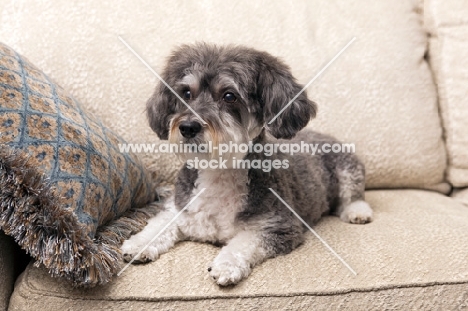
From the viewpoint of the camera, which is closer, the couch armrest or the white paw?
the couch armrest

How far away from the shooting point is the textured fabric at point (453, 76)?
2170mm

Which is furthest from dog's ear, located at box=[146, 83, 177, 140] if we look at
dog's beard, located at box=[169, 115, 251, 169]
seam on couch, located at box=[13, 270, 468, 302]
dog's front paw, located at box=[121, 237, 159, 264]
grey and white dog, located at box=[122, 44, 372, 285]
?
seam on couch, located at box=[13, 270, 468, 302]

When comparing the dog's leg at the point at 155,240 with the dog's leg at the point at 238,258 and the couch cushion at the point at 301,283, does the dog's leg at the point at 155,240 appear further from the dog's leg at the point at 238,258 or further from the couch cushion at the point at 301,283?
the dog's leg at the point at 238,258

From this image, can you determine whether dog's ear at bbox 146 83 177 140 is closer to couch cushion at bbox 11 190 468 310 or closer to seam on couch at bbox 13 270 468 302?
couch cushion at bbox 11 190 468 310

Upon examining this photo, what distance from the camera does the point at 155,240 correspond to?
1.54 m

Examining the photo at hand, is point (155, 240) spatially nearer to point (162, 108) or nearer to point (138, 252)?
point (138, 252)

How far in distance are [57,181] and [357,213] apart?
45.2 inches

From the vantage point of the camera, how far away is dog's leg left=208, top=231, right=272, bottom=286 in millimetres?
1306

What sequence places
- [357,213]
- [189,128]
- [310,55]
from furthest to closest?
[310,55], [357,213], [189,128]

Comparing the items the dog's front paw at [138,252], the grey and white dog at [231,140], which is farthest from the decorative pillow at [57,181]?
the grey and white dog at [231,140]

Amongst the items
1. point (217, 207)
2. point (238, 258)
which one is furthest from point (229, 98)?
point (238, 258)

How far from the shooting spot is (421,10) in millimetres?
2330

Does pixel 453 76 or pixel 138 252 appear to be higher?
pixel 453 76

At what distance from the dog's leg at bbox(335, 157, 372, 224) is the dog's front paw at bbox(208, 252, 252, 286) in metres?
0.70
